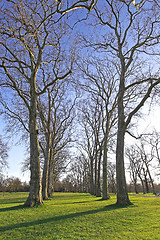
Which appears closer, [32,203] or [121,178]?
[32,203]

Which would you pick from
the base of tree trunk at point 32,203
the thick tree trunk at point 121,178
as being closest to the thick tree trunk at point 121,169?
the thick tree trunk at point 121,178

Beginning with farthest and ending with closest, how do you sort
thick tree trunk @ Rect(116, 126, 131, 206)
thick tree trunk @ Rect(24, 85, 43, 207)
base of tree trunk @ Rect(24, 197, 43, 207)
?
thick tree trunk @ Rect(116, 126, 131, 206), thick tree trunk @ Rect(24, 85, 43, 207), base of tree trunk @ Rect(24, 197, 43, 207)

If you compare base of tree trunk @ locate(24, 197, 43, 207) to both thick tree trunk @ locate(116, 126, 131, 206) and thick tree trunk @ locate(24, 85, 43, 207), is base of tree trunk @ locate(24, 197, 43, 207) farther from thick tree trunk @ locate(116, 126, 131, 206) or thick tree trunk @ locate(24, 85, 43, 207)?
thick tree trunk @ locate(116, 126, 131, 206)

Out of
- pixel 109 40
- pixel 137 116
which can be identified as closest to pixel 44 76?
pixel 109 40

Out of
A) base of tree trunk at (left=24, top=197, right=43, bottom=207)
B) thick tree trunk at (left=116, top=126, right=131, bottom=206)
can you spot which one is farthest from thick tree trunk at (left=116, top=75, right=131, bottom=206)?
base of tree trunk at (left=24, top=197, right=43, bottom=207)

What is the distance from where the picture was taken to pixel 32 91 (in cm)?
1241

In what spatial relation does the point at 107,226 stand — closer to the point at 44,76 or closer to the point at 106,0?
the point at 106,0

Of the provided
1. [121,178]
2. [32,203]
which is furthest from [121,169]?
[32,203]

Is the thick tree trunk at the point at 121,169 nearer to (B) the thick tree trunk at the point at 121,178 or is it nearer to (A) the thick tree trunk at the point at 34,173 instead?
(B) the thick tree trunk at the point at 121,178

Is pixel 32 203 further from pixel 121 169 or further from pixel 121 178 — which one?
pixel 121 169

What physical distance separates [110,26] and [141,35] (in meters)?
2.54

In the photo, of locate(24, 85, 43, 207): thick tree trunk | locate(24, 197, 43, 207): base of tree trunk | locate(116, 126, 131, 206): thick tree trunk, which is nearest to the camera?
locate(24, 197, 43, 207): base of tree trunk

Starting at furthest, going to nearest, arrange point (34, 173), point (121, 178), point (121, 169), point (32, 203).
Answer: point (121, 169) → point (121, 178) → point (34, 173) → point (32, 203)

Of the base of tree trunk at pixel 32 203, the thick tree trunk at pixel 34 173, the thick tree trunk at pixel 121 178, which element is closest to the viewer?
the base of tree trunk at pixel 32 203
